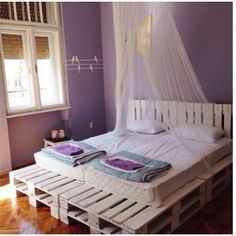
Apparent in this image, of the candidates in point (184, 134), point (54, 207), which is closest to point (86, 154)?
point (54, 207)

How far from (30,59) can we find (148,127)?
2065mm

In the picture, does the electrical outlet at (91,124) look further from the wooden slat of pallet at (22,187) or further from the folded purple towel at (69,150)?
the wooden slat of pallet at (22,187)

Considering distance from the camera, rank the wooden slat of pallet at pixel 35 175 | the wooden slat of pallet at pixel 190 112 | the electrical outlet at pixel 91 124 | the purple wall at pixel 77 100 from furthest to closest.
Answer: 1. the electrical outlet at pixel 91 124
2. the purple wall at pixel 77 100
3. the wooden slat of pallet at pixel 190 112
4. the wooden slat of pallet at pixel 35 175

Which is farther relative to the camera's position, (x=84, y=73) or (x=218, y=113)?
(x=84, y=73)

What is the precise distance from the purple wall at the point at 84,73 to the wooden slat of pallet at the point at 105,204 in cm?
250

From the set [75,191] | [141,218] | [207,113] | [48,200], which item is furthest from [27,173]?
[207,113]

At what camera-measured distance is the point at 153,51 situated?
3.52 meters

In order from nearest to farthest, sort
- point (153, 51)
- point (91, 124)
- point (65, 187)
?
1. point (65, 187)
2. point (153, 51)
3. point (91, 124)

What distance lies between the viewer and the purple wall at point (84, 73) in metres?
4.70

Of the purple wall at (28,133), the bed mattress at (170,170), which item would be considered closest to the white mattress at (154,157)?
the bed mattress at (170,170)

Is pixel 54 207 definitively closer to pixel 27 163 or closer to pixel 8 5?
pixel 27 163

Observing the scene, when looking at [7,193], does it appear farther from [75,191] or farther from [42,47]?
[42,47]

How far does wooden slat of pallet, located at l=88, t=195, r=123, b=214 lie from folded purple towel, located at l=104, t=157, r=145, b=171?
0.30 m

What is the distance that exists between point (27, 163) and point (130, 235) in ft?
9.27
